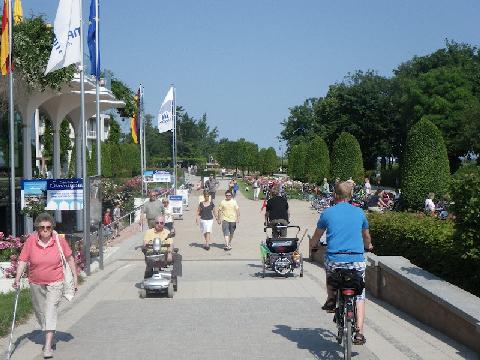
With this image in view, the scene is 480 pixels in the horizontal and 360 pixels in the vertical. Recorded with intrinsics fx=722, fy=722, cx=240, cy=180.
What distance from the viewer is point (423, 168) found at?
→ 27062 mm

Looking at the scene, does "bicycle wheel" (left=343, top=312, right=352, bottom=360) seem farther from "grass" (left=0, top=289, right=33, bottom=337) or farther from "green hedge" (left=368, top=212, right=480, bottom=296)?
"grass" (left=0, top=289, right=33, bottom=337)

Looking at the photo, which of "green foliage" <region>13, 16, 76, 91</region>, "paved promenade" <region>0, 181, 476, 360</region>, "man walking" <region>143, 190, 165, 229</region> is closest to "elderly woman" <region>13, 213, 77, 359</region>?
"paved promenade" <region>0, 181, 476, 360</region>

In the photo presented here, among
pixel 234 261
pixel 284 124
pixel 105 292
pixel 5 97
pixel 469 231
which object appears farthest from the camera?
pixel 284 124

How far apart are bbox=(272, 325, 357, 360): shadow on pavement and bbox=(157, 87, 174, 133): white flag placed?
98.1 feet

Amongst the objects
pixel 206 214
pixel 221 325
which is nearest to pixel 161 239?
pixel 221 325

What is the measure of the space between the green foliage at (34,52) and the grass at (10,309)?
387 inches

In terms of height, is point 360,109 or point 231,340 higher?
point 360,109

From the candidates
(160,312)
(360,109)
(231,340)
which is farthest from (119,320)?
(360,109)

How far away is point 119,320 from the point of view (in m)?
9.52

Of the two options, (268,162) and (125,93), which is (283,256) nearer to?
(125,93)

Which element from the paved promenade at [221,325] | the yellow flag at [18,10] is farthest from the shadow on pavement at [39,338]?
the yellow flag at [18,10]

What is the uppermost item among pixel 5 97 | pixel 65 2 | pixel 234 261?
pixel 65 2

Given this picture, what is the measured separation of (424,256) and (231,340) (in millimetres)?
4066

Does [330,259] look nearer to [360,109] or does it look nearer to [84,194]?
[84,194]
